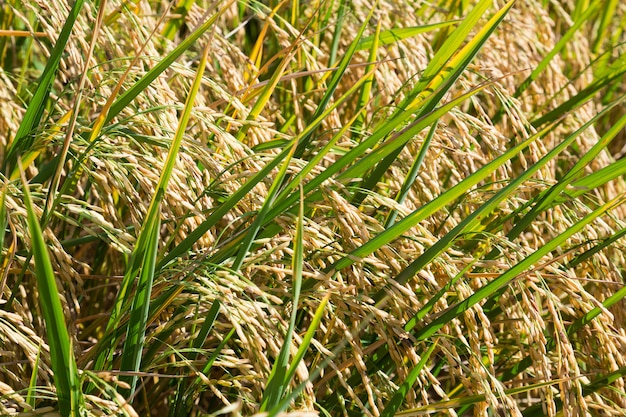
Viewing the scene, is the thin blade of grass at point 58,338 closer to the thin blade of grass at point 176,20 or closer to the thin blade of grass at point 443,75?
the thin blade of grass at point 443,75

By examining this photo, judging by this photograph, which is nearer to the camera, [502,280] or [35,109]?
[502,280]

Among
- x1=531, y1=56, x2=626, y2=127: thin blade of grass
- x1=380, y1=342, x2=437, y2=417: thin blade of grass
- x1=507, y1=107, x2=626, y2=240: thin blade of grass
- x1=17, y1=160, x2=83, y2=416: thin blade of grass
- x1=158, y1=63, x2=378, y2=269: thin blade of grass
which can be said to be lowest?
x1=17, y1=160, x2=83, y2=416: thin blade of grass

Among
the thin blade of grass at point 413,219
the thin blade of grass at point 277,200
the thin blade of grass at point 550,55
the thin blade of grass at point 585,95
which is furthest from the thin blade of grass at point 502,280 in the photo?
the thin blade of grass at point 550,55

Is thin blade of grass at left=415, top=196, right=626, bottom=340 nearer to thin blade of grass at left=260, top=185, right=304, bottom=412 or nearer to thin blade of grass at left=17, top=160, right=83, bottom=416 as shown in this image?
thin blade of grass at left=260, top=185, right=304, bottom=412

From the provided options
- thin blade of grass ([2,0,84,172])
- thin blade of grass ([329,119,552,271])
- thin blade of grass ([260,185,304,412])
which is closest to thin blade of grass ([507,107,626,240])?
thin blade of grass ([329,119,552,271])

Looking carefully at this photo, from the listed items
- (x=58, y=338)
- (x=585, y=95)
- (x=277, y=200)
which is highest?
(x=585, y=95)

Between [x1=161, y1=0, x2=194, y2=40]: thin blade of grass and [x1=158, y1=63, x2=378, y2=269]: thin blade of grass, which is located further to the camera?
[x1=161, y1=0, x2=194, y2=40]: thin blade of grass

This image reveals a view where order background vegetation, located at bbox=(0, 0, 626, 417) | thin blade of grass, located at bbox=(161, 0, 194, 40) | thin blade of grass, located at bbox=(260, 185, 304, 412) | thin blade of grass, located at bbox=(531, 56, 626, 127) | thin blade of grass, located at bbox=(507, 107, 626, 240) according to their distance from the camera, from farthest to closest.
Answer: thin blade of grass, located at bbox=(531, 56, 626, 127) < thin blade of grass, located at bbox=(161, 0, 194, 40) < thin blade of grass, located at bbox=(507, 107, 626, 240) < background vegetation, located at bbox=(0, 0, 626, 417) < thin blade of grass, located at bbox=(260, 185, 304, 412)

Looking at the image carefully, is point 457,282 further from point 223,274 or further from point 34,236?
point 34,236

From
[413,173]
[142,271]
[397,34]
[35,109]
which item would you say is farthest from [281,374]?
[397,34]

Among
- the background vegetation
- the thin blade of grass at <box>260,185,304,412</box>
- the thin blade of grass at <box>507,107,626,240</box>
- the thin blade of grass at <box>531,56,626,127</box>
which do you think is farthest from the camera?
the thin blade of grass at <box>531,56,626,127</box>

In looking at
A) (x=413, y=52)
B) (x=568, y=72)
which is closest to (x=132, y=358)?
(x=413, y=52)

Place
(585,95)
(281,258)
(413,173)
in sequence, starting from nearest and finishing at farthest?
(281,258)
(413,173)
(585,95)

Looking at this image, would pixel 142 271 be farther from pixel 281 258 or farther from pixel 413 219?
pixel 413 219
